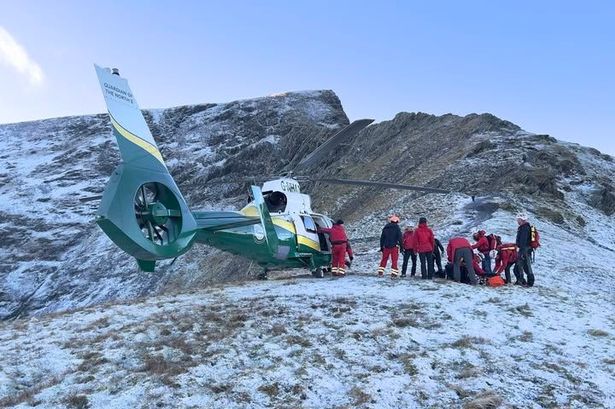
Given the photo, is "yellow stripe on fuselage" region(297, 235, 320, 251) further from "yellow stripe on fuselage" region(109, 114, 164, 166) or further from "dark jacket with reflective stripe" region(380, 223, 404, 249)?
"yellow stripe on fuselage" region(109, 114, 164, 166)

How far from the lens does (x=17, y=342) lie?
9.18 m

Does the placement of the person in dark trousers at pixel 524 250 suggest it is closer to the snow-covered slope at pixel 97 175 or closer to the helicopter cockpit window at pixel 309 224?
the helicopter cockpit window at pixel 309 224

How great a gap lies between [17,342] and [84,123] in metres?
62.0

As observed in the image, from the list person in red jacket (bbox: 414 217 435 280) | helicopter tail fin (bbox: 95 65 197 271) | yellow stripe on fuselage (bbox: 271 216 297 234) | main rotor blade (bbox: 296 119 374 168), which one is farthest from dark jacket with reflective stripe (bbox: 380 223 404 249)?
helicopter tail fin (bbox: 95 65 197 271)

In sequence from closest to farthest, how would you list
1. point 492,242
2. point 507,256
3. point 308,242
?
point 507,256 → point 492,242 → point 308,242

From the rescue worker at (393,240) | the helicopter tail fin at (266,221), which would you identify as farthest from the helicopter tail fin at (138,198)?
the rescue worker at (393,240)

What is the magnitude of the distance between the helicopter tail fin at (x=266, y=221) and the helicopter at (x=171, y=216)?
0.02 meters

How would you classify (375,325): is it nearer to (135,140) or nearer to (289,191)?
(135,140)

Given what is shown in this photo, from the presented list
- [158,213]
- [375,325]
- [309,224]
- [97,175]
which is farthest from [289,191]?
[97,175]

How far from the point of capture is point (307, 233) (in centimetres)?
1534

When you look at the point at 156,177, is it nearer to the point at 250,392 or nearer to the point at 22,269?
the point at 250,392

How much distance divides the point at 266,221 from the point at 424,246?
13.3 ft

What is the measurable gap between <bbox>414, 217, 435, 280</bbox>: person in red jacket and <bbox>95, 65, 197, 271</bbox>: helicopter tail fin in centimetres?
576

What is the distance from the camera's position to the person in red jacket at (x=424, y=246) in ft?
45.7
